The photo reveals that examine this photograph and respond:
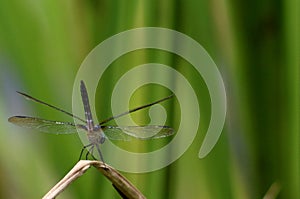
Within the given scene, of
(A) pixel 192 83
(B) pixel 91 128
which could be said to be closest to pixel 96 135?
(B) pixel 91 128

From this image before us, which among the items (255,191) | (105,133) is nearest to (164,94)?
(105,133)

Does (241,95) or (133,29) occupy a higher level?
(133,29)

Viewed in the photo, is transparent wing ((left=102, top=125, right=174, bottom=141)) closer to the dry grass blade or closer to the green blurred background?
the green blurred background

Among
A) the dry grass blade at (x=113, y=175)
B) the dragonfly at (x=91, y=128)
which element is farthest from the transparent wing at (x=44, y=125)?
the dry grass blade at (x=113, y=175)

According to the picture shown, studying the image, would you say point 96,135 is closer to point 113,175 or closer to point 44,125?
point 44,125

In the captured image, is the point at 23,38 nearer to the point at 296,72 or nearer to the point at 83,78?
the point at 83,78
